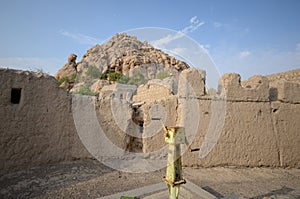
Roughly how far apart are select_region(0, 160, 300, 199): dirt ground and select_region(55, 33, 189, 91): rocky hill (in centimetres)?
1785

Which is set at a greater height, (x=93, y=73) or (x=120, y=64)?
(x=120, y=64)

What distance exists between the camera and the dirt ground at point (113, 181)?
270 centimetres

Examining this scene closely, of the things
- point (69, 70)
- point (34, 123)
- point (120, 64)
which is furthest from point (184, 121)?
point (120, 64)

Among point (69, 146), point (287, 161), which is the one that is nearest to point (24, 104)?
point (69, 146)

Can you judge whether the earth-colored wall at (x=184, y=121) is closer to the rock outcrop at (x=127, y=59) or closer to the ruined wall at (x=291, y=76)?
the ruined wall at (x=291, y=76)

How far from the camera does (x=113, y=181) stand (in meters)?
3.20

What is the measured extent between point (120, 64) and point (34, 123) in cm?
2645

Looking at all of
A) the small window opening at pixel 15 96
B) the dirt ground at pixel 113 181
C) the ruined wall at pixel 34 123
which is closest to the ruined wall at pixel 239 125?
the dirt ground at pixel 113 181

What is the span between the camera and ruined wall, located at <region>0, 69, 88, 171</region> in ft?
10.7

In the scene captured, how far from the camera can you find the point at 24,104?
3.43 metres

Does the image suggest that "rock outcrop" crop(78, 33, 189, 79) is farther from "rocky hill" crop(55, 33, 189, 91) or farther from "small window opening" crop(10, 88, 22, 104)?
"small window opening" crop(10, 88, 22, 104)

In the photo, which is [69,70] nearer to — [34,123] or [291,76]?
[34,123]

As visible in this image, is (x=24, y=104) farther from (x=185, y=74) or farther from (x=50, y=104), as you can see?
(x=185, y=74)

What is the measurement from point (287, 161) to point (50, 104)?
5.20 metres
